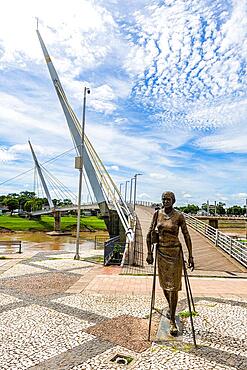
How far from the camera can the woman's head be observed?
5020 mm

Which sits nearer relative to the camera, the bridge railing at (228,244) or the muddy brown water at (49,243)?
the bridge railing at (228,244)

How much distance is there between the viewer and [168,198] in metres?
5.02

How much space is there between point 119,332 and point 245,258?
9550 millimetres

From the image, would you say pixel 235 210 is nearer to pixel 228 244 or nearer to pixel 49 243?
pixel 49 243

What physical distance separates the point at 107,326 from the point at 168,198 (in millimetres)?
2221

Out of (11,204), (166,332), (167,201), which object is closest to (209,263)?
(166,332)

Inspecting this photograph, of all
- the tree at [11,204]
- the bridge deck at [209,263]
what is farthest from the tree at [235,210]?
the bridge deck at [209,263]

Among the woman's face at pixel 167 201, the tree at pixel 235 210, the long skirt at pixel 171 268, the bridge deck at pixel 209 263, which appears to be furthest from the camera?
the tree at pixel 235 210

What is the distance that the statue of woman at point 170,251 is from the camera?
491cm

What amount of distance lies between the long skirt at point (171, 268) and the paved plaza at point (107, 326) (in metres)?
0.76

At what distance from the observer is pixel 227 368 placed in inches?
154

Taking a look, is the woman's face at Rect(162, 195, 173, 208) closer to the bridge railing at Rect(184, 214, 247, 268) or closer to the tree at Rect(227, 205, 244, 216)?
the bridge railing at Rect(184, 214, 247, 268)

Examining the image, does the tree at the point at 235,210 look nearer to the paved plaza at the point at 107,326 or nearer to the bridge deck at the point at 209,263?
the bridge deck at the point at 209,263

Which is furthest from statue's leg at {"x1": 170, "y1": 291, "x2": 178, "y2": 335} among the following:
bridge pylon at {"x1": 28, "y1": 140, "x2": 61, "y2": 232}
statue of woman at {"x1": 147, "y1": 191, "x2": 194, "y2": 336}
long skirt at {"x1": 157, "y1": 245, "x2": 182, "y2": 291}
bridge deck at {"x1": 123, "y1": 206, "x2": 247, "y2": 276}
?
bridge pylon at {"x1": 28, "y1": 140, "x2": 61, "y2": 232}
